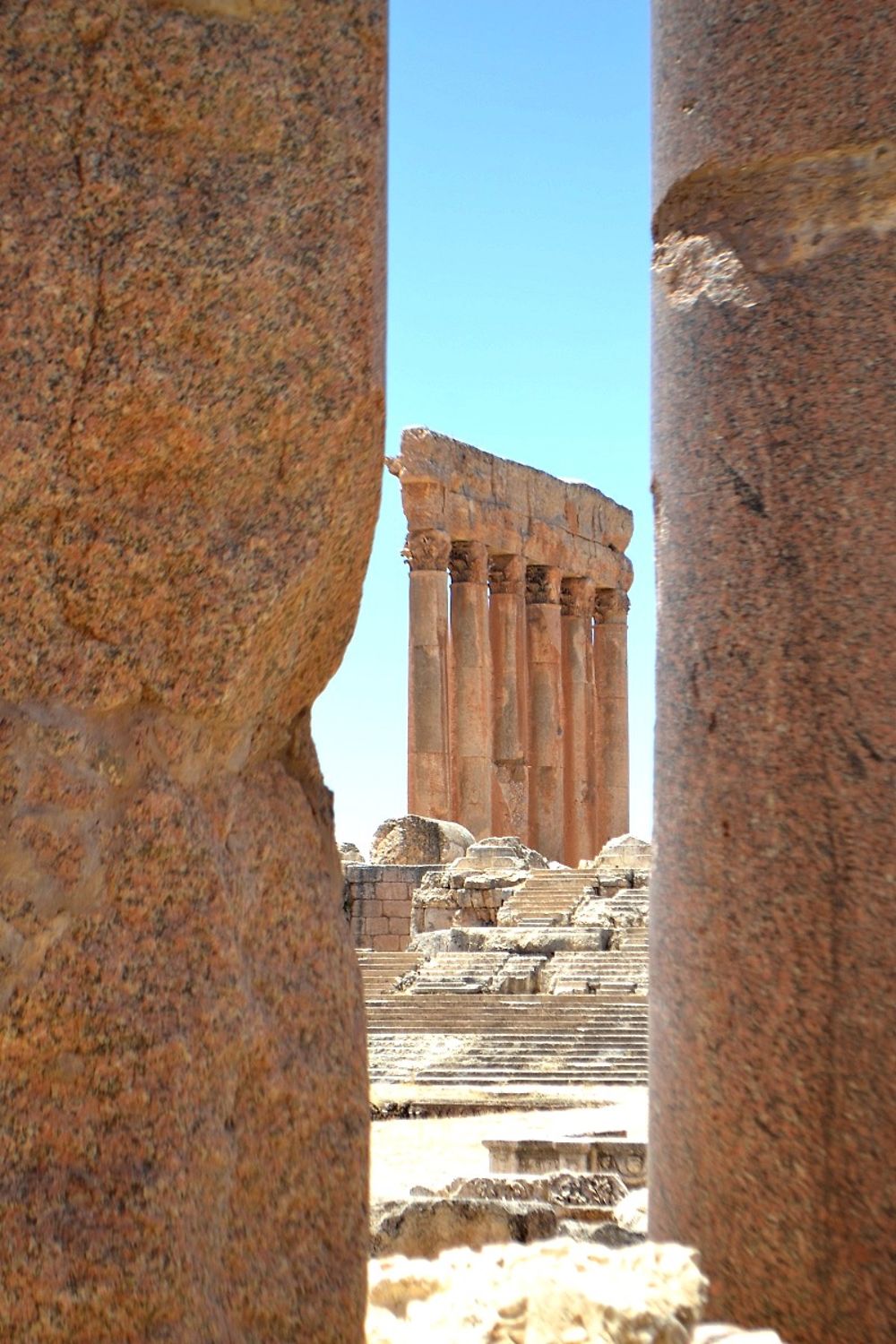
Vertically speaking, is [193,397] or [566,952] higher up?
[193,397]

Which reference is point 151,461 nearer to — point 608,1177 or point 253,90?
point 253,90

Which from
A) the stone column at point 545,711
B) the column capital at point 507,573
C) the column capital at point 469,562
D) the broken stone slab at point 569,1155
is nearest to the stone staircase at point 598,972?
the broken stone slab at point 569,1155

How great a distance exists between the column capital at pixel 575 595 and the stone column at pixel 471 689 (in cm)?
407

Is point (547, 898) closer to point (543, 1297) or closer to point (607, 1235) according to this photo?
point (607, 1235)

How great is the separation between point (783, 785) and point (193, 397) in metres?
2.00

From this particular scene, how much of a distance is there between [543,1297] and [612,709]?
117 feet

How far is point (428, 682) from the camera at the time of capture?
102 ft

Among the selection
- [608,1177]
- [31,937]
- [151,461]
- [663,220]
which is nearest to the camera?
[31,937]

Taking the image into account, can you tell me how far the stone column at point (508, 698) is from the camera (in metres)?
33.9

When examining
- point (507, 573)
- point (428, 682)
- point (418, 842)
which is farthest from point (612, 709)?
point (418, 842)

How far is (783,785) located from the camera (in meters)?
4.08

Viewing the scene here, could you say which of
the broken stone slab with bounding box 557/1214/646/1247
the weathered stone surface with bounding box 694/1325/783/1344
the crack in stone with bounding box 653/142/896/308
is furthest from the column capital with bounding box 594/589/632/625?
the weathered stone surface with bounding box 694/1325/783/1344

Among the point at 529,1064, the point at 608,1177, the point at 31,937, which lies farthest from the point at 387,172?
the point at 529,1064

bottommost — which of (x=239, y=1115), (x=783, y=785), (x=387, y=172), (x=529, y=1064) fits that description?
(x=529, y=1064)
